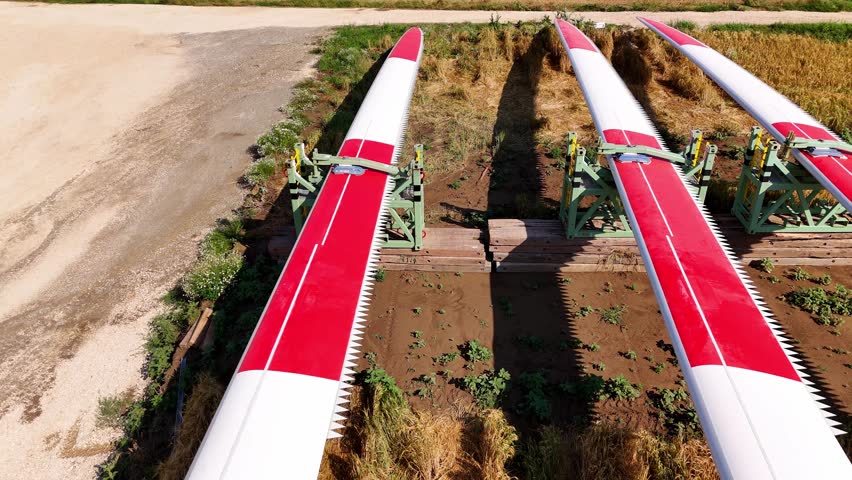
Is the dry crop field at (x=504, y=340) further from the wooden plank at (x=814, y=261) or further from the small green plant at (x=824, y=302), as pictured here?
the wooden plank at (x=814, y=261)

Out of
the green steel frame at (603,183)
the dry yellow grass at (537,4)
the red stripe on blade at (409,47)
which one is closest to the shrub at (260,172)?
the red stripe on blade at (409,47)

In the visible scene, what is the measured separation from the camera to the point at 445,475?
870 centimetres

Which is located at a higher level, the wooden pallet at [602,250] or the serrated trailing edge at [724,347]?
the serrated trailing edge at [724,347]

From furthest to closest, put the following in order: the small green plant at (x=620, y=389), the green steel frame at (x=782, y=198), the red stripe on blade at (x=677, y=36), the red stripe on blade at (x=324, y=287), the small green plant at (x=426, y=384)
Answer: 1. the red stripe on blade at (x=677, y=36)
2. the green steel frame at (x=782, y=198)
3. the small green plant at (x=426, y=384)
4. the small green plant at (x=620, y=389)
5. the red stripe on blade at (x=324, y=287)

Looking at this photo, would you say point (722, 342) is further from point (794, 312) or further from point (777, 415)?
point (794, 312)

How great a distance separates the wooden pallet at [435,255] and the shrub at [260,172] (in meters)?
4.79

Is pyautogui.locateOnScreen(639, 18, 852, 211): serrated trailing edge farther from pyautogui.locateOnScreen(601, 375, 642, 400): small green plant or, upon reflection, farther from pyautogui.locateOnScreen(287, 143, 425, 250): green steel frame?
pyautogui.locateOnScreen(287, 143, 425, 250): green steel frame

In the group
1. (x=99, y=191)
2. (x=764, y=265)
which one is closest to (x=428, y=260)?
(x=764, y=265)

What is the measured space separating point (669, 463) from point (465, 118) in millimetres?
16075

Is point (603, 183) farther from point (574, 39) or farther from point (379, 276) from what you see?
point (574, 39)

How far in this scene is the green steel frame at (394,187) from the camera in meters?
12.3

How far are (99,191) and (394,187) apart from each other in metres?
11.6

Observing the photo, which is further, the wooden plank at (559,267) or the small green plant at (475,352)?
the wooden plank at (559,267)

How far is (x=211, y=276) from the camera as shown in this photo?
519 inches
